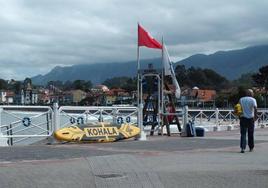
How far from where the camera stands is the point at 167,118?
78.0 ft

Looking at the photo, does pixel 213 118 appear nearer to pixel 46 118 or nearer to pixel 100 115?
pixel 100 115

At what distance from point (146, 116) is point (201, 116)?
318 inches

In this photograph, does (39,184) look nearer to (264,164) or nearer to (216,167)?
(216,167)

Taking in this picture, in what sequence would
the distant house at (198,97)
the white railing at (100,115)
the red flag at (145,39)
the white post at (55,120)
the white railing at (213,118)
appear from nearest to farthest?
the white post at (55,120) → the white railing at (100,115) → the red flag at (145,39) → the white railing at (213,118) → the distant house at (198,97)

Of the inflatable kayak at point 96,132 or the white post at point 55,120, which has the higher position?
the white post at point 55,120

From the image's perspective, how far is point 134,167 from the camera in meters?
11.9

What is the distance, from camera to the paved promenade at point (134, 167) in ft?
32.3

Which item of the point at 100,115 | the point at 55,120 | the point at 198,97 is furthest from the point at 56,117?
the point at 198,97

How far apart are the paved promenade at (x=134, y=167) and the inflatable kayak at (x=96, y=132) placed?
93.8 inches

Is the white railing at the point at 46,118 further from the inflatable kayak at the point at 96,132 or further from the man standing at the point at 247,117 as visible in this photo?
the man standing at the point at 247,117

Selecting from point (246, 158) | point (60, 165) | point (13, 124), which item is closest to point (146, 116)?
point (13, 124)

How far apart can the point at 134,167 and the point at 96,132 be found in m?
7.54

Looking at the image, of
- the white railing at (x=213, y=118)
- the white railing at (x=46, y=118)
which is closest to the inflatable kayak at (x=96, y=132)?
the white railing at (x=46, y=118)

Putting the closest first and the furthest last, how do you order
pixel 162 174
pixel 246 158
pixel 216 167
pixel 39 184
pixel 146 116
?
1. pixel 39 184
2. pixel 162 174
3. pixel 216 167
4. pixel 246 158
5. pixel 146 116
